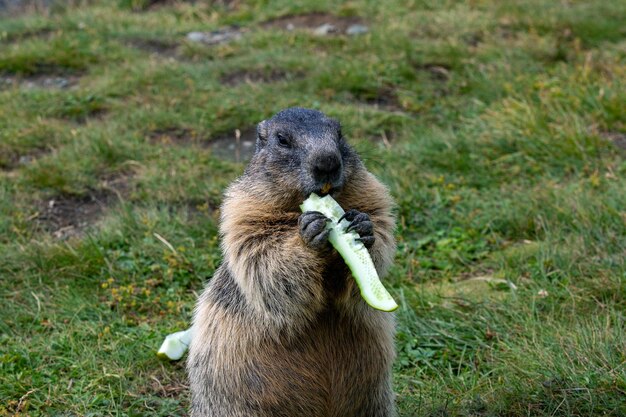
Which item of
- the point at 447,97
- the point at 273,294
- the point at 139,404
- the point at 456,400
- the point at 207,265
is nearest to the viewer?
the point at 273,294

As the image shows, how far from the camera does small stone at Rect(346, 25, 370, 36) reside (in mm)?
9031

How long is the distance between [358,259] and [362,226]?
0.14 meters

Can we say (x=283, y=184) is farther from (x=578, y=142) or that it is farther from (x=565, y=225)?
(x=578, y=142)

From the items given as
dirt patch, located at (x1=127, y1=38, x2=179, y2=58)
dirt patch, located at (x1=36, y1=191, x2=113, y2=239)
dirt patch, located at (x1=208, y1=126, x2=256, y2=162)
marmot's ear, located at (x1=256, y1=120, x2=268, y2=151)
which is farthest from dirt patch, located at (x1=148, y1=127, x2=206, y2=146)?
marmot's ear, located at (x1=256, y1=120, x2=268, y2=151)

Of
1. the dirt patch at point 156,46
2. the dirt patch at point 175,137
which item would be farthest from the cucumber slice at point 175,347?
the dirt patch at point 156,46

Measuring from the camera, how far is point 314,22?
9.57 metres

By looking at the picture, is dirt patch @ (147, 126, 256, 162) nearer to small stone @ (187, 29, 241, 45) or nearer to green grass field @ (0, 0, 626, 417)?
green grass field @ (0, 0, 626, 417)

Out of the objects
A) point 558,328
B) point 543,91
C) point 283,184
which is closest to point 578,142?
point 543,91

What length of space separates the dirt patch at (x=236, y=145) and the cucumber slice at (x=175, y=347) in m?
2.32

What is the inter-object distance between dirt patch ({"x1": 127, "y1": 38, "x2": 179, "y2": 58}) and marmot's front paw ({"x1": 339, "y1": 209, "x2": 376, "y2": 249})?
6062 millimetres

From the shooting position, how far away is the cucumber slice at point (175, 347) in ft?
14.4

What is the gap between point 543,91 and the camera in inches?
279

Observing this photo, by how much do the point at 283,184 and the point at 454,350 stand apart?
1514mm

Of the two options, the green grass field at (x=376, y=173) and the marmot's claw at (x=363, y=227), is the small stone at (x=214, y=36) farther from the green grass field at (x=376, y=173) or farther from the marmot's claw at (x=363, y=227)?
the marmot's claw at (x=363, y=227)
